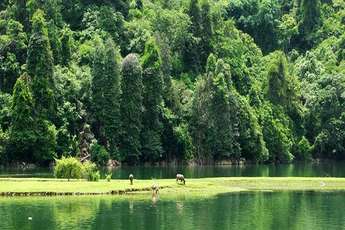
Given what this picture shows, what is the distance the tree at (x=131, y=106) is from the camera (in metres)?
142

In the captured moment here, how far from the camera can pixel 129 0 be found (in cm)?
18038

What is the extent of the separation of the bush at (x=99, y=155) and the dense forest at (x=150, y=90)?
209mm

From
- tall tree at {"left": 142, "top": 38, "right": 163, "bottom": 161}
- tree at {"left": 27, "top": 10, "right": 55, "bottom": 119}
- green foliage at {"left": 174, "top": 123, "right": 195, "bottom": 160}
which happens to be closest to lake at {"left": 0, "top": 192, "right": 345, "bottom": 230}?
tree at {"left": 27, "top": 10, "right": 55, "bottom": 119}

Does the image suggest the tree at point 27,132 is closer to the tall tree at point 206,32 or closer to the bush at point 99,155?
the bush at point 99,155

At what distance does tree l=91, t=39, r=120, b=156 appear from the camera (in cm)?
14188

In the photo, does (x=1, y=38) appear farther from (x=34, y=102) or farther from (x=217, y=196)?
(x=217, y=196)

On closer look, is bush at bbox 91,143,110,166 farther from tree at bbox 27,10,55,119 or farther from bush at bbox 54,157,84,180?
bush at bbox 54,157,84,180

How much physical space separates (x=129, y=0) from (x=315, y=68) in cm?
4696

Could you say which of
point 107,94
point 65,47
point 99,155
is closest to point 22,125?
point 99,155

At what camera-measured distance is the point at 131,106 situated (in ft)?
470

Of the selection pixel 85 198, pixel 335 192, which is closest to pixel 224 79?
pixel 335 192

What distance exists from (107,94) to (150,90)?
32.5ft

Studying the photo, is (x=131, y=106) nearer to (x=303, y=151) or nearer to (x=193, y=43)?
(x=193, y=43)

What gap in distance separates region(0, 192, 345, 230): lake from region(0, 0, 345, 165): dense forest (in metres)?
59.6
